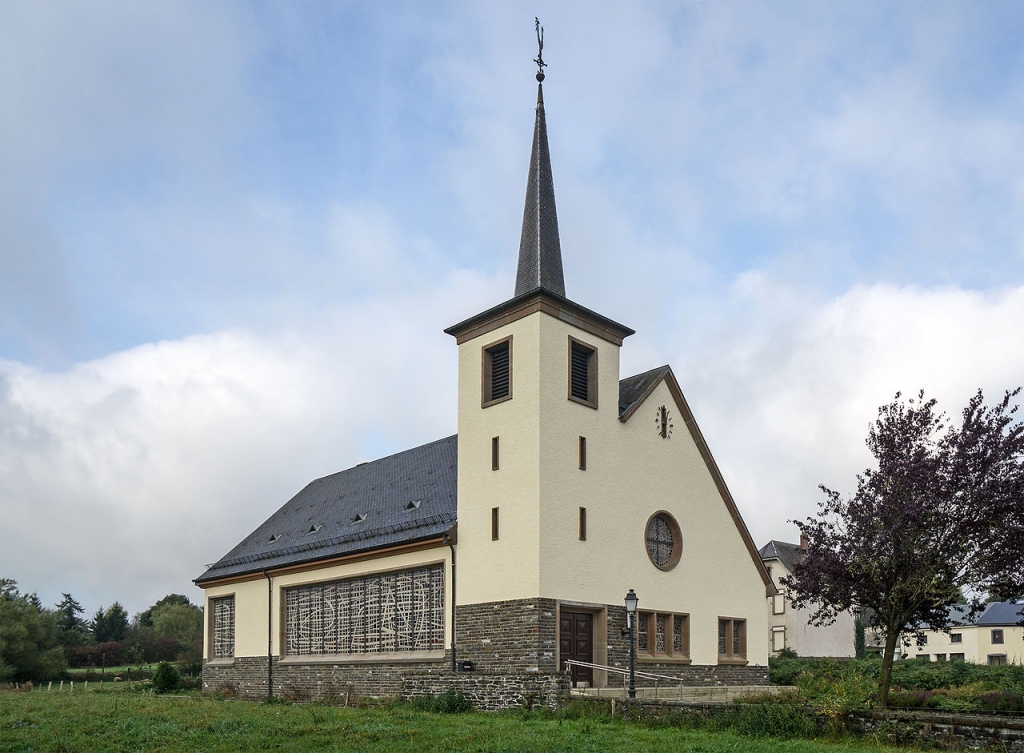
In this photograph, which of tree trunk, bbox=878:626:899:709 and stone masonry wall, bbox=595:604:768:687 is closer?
tree trunk, bbox=878:626:899:709

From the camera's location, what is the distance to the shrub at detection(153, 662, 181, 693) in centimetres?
3775

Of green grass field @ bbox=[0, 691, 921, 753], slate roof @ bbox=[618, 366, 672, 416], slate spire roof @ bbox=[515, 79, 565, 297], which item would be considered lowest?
green grass field @ bbox=[0, 691, 921, 753]

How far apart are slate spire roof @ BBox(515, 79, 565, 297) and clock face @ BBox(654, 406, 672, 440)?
4.75 m

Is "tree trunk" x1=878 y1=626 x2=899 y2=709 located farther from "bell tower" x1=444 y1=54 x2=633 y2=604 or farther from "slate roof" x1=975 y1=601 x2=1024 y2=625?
"slate roof" x1=975 y1=601 x2=1024 y2=625

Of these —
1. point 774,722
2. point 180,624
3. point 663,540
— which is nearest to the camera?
point 774,722

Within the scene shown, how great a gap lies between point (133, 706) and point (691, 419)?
56.3 ft

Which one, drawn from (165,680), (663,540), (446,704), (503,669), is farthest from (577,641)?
(165,680)

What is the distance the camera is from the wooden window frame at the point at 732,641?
2816cm

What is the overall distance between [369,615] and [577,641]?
725cm

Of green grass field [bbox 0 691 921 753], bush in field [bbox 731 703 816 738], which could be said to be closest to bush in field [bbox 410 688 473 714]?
green grass field [bbox 0 691 921 753]

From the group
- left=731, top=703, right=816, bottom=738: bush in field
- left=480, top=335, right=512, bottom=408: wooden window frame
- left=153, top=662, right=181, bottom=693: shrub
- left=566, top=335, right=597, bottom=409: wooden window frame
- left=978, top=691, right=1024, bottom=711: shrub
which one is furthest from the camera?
left=153, top=662, right=181, bottom=693: shrub

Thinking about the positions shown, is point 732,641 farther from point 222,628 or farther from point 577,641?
point 222,628

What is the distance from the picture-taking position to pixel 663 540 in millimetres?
26859

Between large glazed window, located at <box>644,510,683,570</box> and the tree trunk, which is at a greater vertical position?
large glazed window, located at <box>644,510,683,570</box>
